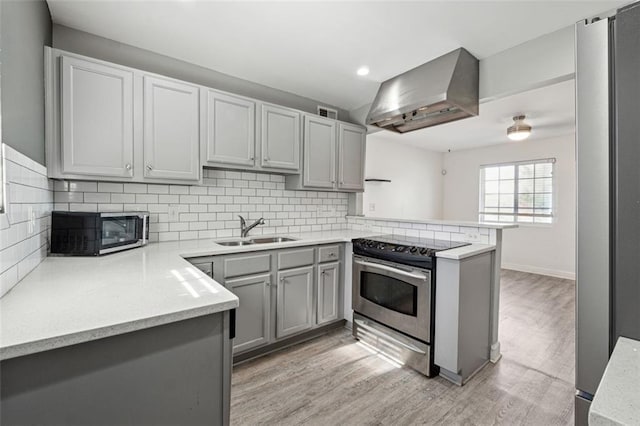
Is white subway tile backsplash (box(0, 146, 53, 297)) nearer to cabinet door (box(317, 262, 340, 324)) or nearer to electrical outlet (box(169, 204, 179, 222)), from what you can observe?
electrical outlet (box(169, 204, 179, 222))

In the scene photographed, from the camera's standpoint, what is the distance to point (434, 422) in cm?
174

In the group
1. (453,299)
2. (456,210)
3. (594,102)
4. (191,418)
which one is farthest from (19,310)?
(456,210)

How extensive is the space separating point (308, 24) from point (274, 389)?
2.53 m

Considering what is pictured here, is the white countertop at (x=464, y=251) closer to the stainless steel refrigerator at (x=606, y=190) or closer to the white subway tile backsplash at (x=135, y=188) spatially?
the stainless steel refrigerator at (x=606, y=190)

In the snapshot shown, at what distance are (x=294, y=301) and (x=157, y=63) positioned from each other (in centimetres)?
235

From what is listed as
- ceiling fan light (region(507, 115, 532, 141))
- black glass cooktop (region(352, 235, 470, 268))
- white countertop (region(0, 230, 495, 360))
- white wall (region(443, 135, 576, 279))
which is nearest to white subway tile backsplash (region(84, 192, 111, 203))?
white countertop (region(0, 230, 495, 360))

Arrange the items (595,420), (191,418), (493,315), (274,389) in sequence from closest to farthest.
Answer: (595,420)
(191,418)
(274,389)
(493,315)

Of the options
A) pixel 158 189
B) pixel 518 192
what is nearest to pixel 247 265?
pixel 158 189

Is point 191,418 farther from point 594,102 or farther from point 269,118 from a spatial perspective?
point 269,118

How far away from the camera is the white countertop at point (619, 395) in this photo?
404 mm

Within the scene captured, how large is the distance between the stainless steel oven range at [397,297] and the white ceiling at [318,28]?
159 cm

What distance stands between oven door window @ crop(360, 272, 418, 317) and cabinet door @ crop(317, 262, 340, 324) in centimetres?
29

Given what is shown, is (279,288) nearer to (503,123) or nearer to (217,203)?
(217,203)

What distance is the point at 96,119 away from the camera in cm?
200
